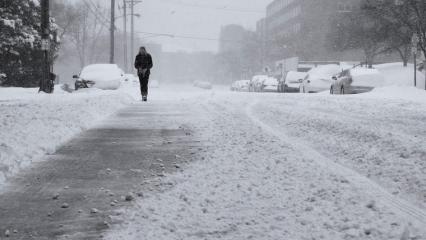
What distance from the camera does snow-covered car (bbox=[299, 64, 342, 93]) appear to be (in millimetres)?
27719

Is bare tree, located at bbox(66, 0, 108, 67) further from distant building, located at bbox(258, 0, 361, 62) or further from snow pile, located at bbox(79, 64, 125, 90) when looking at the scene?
snow pile, located at bbox(79, 64, 125, 90)

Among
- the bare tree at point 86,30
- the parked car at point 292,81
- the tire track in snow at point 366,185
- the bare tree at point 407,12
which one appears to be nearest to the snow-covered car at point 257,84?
the parked car at point 292,81

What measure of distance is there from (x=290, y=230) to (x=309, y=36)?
79250 millimetres

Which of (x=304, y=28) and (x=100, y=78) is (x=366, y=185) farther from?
(x=304, y=28)

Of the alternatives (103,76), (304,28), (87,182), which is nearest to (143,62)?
(103,76)

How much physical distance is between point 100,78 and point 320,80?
11037 millimetres

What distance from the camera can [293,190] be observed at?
14.2ft

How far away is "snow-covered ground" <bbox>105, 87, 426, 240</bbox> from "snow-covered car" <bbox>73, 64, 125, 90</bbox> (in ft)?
54.3

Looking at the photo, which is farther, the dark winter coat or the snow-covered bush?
the snow-covered bush

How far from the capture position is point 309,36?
263 feet

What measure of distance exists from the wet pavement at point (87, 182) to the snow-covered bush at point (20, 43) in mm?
26447

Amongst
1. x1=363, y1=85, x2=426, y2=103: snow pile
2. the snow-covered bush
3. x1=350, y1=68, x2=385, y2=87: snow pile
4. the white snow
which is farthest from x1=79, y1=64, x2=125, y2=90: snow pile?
the white snow

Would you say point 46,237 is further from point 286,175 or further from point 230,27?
point 230,27

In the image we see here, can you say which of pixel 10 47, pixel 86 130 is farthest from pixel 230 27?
pixel 86 130
